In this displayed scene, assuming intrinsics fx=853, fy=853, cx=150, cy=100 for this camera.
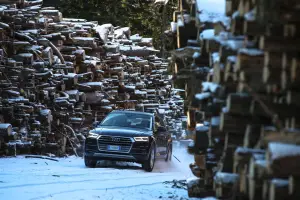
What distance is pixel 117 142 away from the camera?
2228 cm

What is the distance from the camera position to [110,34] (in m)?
35.6

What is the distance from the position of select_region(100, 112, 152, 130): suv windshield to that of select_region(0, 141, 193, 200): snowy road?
7.40ft

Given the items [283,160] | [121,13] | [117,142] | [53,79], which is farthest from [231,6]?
[121,13]

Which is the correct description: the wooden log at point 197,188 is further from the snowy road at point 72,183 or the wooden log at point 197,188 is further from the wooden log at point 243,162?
the wooden log at point 243,162

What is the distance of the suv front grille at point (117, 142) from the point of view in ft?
72.7

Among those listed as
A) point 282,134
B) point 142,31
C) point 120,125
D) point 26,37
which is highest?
point 282,134

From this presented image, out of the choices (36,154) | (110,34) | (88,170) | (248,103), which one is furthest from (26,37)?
(248,103)

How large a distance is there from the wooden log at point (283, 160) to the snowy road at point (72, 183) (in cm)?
776

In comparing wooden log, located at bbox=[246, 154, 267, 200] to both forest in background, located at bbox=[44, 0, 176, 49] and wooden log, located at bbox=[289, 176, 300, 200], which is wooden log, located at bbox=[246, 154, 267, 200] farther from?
forest in background, located at bbox=[44, 0, 176, 49]

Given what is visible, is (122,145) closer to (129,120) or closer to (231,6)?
(129,120)

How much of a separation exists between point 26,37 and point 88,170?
557cm

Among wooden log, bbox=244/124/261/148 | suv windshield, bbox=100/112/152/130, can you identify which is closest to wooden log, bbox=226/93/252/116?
wooden log, bbox=244/124/261/148

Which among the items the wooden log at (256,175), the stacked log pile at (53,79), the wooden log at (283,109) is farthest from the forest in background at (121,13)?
the wooden log at (283,109)

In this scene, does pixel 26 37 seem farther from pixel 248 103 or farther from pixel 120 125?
pixel 248 103
